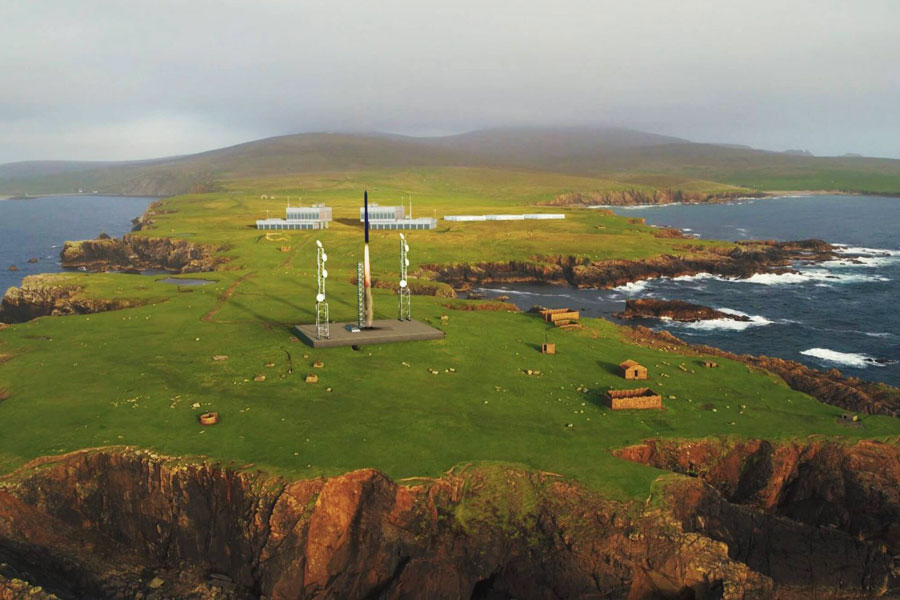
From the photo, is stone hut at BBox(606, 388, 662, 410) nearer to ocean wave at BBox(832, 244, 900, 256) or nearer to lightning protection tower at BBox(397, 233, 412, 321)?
lightning protection tower at BBox(397, 233, 412, 321)

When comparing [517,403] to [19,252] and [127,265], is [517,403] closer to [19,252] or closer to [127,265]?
[127,265]

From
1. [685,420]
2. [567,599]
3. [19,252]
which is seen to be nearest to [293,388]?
[567,599]

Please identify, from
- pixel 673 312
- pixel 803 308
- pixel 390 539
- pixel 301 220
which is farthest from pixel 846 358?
pixel 301 220

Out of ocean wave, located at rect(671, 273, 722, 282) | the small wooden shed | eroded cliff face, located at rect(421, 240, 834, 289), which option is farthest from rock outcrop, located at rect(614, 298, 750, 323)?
the small wooden shed

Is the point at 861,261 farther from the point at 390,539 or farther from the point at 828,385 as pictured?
the point at 390,539

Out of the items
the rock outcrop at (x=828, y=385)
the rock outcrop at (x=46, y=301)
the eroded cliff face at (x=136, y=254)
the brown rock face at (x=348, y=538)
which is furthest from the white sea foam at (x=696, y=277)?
the brown rock face at (x=348, y=538)

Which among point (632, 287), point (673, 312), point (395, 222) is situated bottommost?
point (632, 287)
